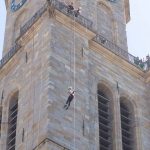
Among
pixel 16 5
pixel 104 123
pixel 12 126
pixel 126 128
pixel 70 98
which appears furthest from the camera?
pixel 16 5

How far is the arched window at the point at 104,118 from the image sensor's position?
117 feet

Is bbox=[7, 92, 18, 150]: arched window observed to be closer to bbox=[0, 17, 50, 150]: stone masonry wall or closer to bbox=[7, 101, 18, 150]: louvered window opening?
bbox=[7, 101, 18, 150]: louvered window opening

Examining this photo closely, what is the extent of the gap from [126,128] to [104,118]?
1.42 m

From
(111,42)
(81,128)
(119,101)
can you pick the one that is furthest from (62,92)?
(111,42)

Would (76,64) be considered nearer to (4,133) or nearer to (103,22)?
(4,133)

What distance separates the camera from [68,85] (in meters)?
35.4

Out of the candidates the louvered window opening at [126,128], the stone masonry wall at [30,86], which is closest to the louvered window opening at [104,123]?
the louvered window opening at [126,128]

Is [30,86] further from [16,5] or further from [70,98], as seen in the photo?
[16,5]

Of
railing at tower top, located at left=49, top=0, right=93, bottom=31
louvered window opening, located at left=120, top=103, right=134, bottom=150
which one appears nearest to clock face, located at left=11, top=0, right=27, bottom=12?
railing at tower top, located at left=49, top=0, right=93, bottom=31

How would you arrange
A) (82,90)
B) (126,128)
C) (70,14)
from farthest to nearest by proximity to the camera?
(70,14)
(126,128)
(82,90)

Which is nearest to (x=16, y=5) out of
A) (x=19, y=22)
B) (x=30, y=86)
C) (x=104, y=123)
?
(x=19, y=22)

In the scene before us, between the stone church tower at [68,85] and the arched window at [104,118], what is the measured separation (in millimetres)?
42

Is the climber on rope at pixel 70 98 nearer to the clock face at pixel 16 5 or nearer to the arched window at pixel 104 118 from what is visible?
the arched window at pixel 104 118

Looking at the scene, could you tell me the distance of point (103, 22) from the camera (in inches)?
1713
